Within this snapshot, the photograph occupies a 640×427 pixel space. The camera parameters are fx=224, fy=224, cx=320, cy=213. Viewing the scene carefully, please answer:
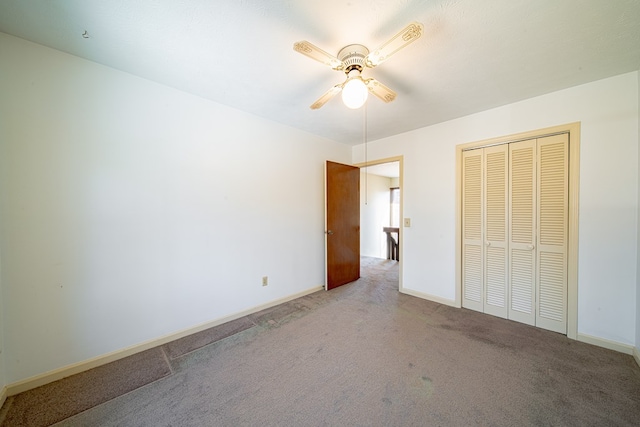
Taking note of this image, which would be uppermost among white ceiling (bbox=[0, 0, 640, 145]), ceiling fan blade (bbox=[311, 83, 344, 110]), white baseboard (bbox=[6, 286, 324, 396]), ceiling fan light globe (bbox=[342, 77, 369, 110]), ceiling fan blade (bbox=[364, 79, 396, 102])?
white ceiling (bbox=[0, 0, 640, 145])

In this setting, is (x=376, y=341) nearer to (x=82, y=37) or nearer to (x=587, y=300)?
(x=587, y=300)

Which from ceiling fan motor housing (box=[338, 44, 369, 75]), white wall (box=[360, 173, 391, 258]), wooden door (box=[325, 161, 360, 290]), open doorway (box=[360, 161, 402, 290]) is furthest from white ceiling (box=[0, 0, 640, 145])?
white wall (box=[360, 173, 391, 258])

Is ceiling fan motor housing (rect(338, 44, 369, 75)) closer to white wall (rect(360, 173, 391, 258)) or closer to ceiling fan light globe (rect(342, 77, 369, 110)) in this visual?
ceiling fan light globe (rect(342, 77, 369, 110))

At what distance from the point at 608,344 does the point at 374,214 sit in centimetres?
467

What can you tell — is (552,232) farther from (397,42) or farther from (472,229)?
(397,42)

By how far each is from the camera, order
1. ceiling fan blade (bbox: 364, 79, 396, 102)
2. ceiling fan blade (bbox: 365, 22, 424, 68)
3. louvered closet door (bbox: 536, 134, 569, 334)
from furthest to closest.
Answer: louvered closet door (bbox: 536, 134, 569, 334) → ceiling fan blade (bbox: 364, 79, 396, 102) → ceiling fan blade (bbox: 365, 22, 424, 68)

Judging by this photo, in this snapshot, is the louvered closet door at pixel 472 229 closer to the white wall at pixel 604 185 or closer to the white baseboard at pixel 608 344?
the white wall at pixel 604 185

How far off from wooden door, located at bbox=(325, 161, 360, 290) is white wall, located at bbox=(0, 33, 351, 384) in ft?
3.55

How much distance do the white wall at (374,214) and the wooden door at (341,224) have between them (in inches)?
80.6

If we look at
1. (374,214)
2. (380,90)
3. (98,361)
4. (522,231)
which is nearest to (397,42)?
(380,90)

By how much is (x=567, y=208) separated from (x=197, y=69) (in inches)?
143

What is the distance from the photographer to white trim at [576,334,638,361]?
1.90 meters

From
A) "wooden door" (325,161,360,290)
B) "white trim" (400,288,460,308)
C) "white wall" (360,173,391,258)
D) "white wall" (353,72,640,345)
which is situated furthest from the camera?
"white wall" (360,173,391,258)

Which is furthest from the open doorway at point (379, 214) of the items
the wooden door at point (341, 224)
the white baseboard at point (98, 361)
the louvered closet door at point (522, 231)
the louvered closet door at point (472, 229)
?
the white baseboard at point (98, 361)
